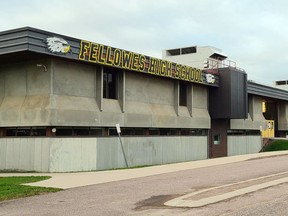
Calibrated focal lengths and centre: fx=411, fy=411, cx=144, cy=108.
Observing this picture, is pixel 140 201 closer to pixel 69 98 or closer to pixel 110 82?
pixel 69 98

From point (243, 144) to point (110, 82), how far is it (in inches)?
729

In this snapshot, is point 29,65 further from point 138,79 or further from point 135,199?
point 135,199

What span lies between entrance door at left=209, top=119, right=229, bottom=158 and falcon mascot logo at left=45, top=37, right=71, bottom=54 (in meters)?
16.9

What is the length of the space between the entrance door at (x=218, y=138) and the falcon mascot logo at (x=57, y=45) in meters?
16.9

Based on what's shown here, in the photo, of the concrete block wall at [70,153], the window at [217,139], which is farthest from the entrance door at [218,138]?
the concrete block wall at [70,153]

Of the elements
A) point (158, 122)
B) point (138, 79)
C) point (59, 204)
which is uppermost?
Answer: point (138, 79)

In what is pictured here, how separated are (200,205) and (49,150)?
1205cm

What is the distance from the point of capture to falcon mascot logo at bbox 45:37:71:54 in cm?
1960

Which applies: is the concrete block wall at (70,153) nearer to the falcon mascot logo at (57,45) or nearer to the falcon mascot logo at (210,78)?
the falcon mascot logo at (57,45)

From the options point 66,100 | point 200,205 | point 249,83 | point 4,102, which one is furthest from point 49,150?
point 249,83

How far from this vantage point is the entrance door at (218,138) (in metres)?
33.3

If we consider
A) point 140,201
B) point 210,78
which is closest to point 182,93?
point 210,78

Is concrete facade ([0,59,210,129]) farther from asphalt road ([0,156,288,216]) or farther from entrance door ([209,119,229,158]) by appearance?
entrance door ([209,119,229,158])

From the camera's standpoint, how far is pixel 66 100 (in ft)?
69.3
